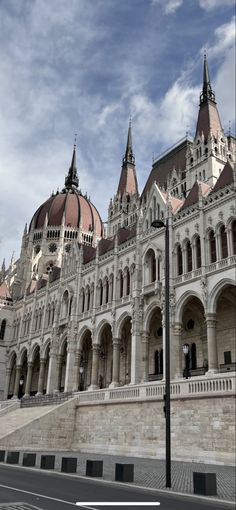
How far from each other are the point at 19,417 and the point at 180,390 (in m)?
16.4

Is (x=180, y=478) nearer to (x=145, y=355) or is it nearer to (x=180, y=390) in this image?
(x=180, y=390)

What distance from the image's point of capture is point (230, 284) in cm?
2827

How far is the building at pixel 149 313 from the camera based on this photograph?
82.3ft

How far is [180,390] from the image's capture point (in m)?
23.9

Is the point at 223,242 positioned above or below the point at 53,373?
above

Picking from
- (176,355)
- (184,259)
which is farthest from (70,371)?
(184,259)

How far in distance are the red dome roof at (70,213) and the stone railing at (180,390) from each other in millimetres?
52461

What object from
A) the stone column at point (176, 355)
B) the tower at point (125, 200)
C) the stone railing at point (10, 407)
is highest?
the tower at point (125, 200)

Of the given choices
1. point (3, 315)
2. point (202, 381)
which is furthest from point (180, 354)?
point (3, 315)

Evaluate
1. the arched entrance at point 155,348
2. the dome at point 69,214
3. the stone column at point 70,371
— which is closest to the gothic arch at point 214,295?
the arched entrance at point 155,348

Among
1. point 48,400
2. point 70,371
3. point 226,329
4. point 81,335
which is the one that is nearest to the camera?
point 226,329

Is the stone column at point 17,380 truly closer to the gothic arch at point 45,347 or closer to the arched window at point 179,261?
the gothic arch at point 45,347

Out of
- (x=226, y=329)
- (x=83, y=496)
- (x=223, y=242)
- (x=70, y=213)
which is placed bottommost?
(x=83, y=496)

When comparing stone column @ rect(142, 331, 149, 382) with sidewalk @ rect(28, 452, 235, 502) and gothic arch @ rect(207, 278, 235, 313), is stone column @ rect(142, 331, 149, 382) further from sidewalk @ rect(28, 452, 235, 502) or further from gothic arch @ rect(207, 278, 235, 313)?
sidewalk @ rect(28, 452, 235, 502)
